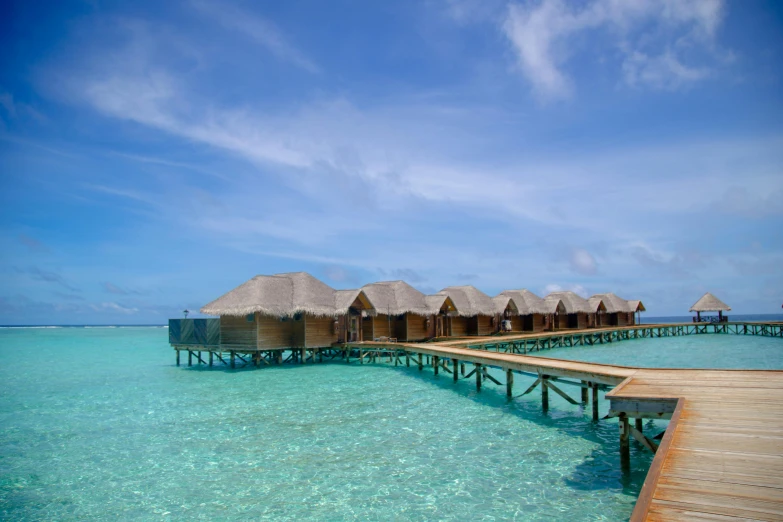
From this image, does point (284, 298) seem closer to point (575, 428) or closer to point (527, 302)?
point (575, 428)

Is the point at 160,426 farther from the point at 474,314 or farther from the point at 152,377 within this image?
the point at 474,314

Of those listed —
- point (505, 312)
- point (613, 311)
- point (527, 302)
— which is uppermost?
point (527, 302)

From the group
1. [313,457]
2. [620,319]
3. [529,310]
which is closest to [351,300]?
[313,457]

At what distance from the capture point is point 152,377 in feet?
72.1

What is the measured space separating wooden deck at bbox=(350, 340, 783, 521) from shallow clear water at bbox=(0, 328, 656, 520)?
4.14 ft

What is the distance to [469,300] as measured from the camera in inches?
1297

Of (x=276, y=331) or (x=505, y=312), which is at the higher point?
(x=505, y=312)

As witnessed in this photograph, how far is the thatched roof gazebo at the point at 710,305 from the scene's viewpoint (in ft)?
154

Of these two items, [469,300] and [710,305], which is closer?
[469,300]

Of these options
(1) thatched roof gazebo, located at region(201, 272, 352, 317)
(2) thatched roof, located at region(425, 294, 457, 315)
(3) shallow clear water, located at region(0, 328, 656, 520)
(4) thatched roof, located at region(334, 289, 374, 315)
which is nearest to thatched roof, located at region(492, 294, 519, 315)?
(2) thatched roof, located at region(425, 294, 457, 315)

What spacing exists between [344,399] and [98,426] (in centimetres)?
657

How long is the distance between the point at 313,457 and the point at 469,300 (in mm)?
24837

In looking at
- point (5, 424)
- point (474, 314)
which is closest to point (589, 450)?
point (5, 424)

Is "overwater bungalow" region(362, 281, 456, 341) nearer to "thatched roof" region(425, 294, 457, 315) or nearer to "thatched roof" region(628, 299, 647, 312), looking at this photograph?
"thatched roof" region(425, 294, 457, 315)
